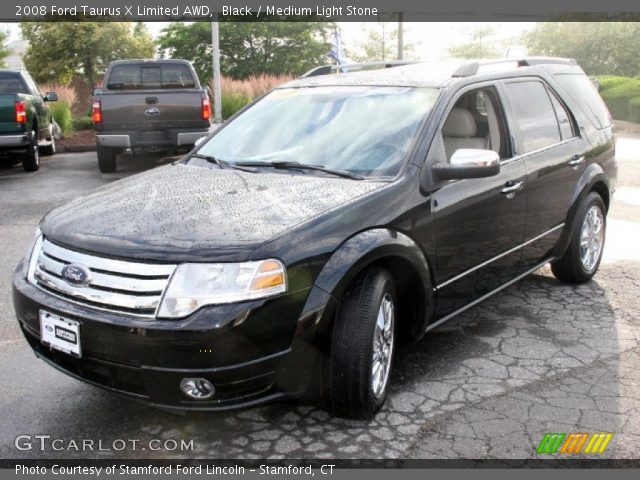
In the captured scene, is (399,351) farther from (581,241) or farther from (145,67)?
(145,67)

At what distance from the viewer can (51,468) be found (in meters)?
3.15

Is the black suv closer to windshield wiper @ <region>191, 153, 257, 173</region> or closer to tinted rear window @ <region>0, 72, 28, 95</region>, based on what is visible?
windshield wiper @ <region>191, 153, 257, 173</region>

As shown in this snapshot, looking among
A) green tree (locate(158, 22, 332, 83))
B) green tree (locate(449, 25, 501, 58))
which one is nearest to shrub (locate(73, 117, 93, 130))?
green tree (locate(158, 22, 332, 83))

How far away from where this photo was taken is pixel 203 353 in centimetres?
286

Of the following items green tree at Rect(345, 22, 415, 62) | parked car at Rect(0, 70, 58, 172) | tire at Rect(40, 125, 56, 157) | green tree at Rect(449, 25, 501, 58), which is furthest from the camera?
green tree at Rect(449, 25, 501, 58)

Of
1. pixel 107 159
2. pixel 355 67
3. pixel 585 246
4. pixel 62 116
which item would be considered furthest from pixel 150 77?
pixel 585 246

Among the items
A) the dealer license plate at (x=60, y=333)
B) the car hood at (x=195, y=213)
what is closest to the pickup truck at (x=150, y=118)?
the car hood at (x=195, y=213)

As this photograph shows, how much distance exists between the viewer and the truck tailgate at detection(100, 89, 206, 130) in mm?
11375

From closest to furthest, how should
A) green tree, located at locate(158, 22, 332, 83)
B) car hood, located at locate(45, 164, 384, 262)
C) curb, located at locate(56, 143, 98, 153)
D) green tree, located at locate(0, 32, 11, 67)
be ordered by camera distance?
car hood, located at locate(45, 164, 384, 262), curb, located at locate(56, 143, 98, 153), green tree, located at locate(0, 32, 11, 67), green tree, located at locate(158, 22, 332, 83)

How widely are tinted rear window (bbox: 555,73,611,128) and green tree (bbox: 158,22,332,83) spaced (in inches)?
1303

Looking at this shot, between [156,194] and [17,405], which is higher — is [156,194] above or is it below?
above

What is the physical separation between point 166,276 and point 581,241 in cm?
364

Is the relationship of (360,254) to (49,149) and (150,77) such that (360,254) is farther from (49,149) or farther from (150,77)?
(49,149)

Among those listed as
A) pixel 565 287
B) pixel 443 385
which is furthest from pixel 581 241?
pixel 443 385
